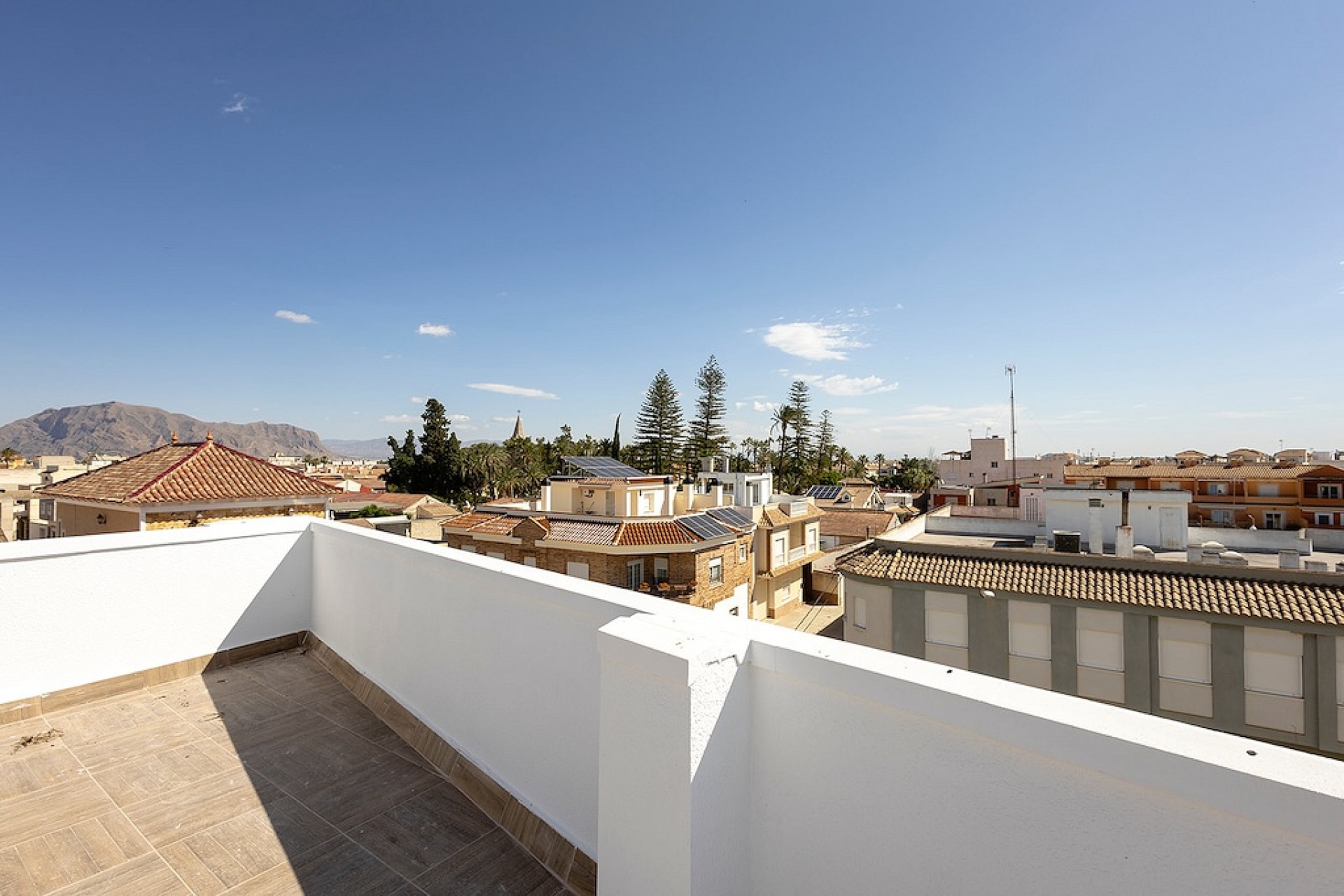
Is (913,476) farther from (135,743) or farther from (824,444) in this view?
(135,743)

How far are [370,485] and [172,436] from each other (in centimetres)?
4004

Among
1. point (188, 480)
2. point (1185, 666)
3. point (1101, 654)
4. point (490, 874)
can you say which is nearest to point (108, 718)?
point (490, 874)

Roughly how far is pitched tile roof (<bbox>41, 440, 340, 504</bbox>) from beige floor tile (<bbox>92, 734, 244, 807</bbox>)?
473 centimetres

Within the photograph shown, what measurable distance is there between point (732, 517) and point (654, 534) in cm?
451

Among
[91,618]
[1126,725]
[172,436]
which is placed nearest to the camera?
[1126,725]

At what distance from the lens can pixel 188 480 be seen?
6547 millimetres

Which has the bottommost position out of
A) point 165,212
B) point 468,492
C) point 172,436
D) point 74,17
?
point 468,492

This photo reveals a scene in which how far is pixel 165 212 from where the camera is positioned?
11.4m

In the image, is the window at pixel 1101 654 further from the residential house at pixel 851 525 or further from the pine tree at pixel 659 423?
the pine tree at pixel 659 423

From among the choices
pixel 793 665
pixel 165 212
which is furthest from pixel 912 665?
pixel 165 212

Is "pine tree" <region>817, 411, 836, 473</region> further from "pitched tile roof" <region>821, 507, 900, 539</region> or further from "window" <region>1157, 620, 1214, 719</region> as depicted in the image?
"window" <region>1157, 620, 1214, 719</region>

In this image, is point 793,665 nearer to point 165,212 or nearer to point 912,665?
point 912,665

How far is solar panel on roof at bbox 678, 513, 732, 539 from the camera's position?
16750 mm

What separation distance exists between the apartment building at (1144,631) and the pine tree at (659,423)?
24.6 m
